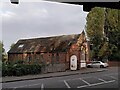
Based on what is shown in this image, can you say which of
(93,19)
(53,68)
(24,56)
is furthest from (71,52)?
(93,19)

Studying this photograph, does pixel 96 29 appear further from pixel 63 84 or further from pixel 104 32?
pixel 63 84

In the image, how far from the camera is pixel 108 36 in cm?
5641

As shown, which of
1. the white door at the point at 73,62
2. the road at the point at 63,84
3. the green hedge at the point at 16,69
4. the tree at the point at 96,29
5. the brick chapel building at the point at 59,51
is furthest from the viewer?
the tree at the point at 96,29

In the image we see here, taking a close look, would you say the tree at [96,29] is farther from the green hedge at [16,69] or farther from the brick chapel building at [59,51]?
the green hedge at [16,69]

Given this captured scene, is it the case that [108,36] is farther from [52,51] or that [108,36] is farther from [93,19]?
[52,51]

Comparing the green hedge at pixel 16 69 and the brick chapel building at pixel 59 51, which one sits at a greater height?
the brick chapel building at pixel 59 51

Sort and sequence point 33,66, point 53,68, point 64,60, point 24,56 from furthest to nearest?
point 24,56 < point 64,60 < point 53,68 < point 33,66

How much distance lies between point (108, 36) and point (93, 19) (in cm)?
477

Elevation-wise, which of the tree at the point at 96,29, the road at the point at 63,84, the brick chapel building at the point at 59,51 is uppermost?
the tree at the point at 96,29

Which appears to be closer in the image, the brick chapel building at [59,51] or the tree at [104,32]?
the brick chapel building at [59,51]

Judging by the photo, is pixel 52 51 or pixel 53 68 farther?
pixel 52 51

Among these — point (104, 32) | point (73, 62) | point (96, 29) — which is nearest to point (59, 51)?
point (73, 62)

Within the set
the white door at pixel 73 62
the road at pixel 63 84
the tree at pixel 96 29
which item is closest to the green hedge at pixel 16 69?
the road at pixel 63 84

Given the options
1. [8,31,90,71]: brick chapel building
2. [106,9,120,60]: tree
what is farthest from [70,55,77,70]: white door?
[106,9,120,60]: tree
